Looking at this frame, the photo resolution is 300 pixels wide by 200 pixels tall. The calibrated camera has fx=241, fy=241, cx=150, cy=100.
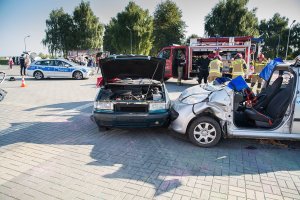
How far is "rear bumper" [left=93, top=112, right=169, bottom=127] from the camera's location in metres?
4.93

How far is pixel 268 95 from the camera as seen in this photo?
17.8ft

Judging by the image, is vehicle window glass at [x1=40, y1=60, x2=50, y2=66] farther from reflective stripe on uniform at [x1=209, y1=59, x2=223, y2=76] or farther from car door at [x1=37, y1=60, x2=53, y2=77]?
reflective stripe on uniform at [x1=209, y1=59, x2=223, y2=76]

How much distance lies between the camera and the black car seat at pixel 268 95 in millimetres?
5273

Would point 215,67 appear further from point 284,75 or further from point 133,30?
point 133,30

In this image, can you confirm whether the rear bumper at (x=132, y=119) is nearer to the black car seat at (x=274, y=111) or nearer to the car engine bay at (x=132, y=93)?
the car engine bay at (x=132, y=93)

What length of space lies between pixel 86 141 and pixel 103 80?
1.66 m

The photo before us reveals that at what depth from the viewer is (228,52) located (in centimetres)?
1317

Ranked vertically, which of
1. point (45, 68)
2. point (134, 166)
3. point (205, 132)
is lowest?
point (134, 166)

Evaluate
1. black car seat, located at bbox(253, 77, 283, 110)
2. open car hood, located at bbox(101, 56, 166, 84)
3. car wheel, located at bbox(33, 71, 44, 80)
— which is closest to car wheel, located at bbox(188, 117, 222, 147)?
black car seat, located at bbox(253, 77, 283, 110)

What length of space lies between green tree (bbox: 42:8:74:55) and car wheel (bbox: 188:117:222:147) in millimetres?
49880

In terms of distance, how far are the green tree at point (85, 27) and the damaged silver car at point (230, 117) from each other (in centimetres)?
4741

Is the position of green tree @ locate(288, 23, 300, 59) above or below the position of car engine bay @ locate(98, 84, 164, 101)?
above

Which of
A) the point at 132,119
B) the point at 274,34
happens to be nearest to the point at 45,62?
the point at 132,119

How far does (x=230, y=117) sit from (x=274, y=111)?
1.10m
